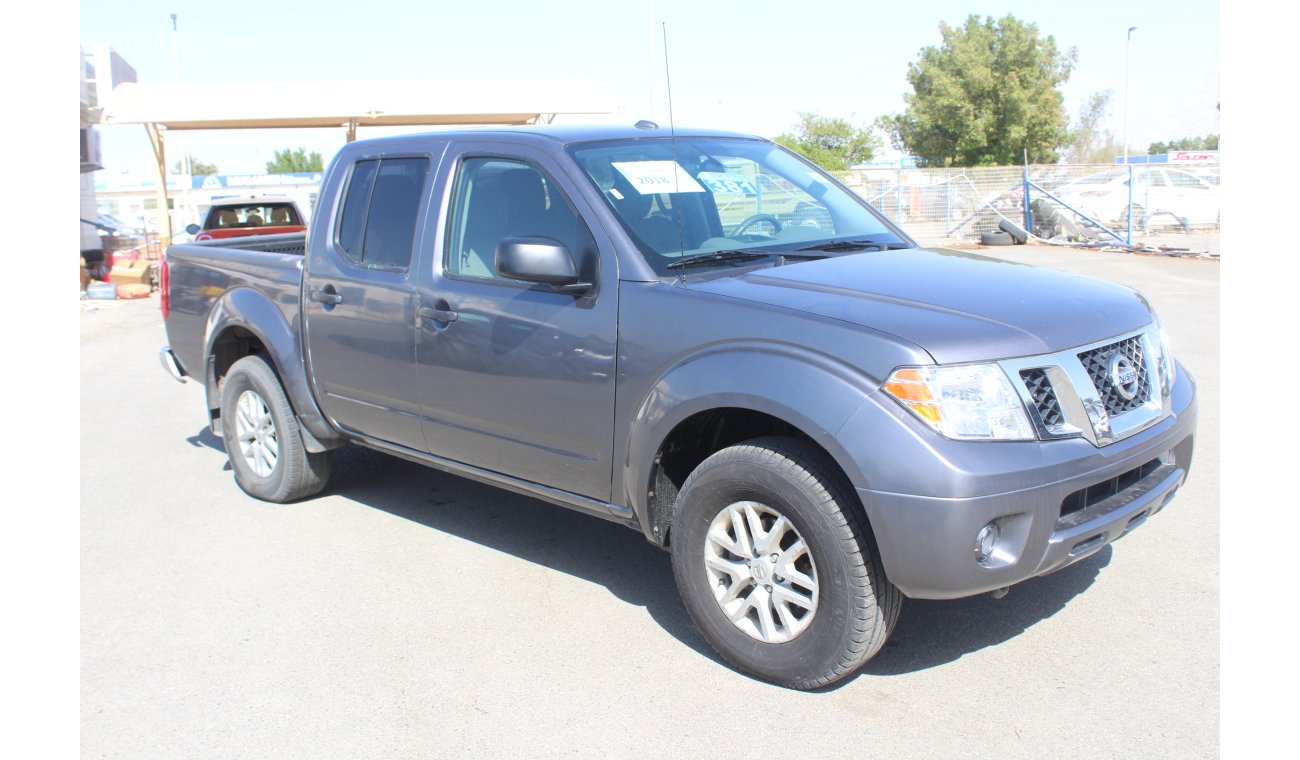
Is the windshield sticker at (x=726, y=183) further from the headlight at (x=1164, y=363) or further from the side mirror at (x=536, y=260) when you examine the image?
the headlight at (x=1164, y=363)

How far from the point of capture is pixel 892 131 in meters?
47.2

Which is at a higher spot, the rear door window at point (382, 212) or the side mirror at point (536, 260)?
the rear door window at point (382, 212)

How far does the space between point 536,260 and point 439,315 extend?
83 centimetres

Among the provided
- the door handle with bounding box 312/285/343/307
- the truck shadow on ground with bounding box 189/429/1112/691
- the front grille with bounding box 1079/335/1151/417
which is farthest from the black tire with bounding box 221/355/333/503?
the front grille with bounding box 1079/335/1151/417

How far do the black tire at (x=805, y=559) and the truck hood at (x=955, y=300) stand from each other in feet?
1.67

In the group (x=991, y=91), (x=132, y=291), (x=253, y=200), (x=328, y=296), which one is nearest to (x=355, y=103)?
(x=253, y=200)

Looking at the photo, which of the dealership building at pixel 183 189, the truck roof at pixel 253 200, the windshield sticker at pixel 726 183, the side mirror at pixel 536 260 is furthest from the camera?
the dealership building at pixel 183 189

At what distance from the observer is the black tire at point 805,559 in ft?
11.2

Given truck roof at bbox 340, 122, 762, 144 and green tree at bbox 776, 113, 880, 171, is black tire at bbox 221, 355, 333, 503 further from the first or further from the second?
green tree at bbox 776, 113, 880, 171

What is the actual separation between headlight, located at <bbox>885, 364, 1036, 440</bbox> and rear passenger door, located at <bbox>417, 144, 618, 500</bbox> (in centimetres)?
122

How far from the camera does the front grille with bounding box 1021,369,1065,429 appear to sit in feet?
11.1

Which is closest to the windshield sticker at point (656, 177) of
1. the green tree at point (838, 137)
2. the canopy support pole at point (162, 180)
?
the canopy support pole at point (162, 180)

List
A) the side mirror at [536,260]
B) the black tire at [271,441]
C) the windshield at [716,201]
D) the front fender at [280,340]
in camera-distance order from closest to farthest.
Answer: the side mirror at [536,260] → the windshield at [716,201] → the front fender at [280,340] → the black tire at [271,441]

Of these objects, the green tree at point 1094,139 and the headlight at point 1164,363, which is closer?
the headlight at point 1164,363
